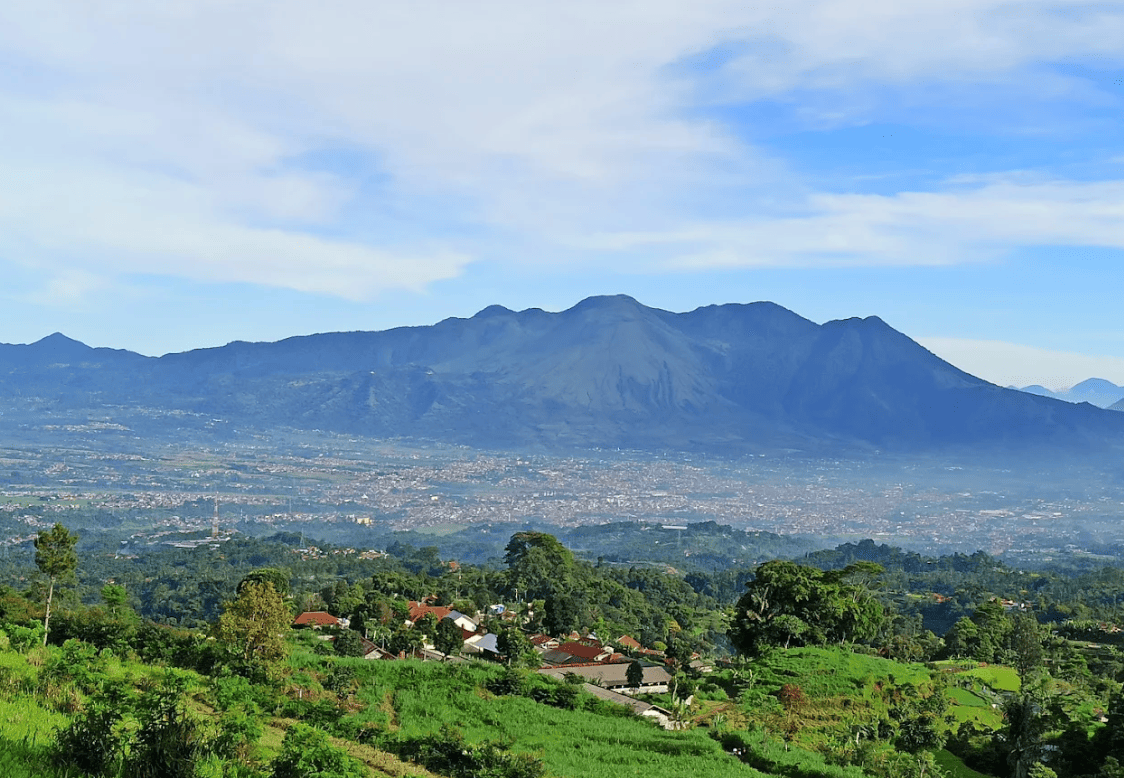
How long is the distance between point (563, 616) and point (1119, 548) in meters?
126

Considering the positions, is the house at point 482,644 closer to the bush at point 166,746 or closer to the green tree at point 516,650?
the green tree at point 516,650

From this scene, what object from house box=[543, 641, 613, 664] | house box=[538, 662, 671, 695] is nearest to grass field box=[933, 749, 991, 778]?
house box=[538, 662, 671, 695]

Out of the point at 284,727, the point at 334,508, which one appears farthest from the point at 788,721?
the point at 334,508

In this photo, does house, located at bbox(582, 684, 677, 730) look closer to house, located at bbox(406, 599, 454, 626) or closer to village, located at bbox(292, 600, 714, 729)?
village, located at bbox(292, 600, 714, 729)

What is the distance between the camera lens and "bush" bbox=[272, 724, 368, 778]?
7766 millimetres

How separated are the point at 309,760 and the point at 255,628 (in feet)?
34.7

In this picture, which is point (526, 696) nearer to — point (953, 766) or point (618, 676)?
point (953, 766)

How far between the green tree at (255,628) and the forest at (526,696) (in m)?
0.04

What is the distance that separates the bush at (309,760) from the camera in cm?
777

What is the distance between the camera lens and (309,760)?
26.0 feet

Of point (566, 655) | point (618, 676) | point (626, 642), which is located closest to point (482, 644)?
point (566, 655)

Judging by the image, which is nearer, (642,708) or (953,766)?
(953,766)

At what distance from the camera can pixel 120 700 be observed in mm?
8828

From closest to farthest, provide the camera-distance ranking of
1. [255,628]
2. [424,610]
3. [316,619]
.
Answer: [255,628] → [316,619] → [424,610]
